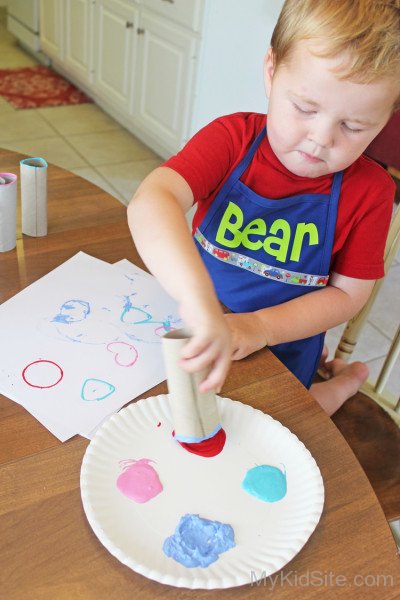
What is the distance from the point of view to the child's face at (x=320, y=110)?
0.67 meters

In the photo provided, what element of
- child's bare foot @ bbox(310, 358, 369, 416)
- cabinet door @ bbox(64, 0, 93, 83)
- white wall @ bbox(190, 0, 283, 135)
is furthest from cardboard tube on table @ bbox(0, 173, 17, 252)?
cabinet door @ bbox(64, 0, 93, 83)

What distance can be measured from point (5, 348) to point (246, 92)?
1.78 metres

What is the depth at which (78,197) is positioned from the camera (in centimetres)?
103

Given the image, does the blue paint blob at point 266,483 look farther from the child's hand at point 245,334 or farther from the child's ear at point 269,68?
the child's ear at point 269,68

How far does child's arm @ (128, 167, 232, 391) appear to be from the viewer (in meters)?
0.52

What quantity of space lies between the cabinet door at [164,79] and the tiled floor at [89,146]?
0.60 ft

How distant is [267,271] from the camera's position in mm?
896

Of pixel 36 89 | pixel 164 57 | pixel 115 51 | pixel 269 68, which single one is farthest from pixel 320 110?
pixel 36 89

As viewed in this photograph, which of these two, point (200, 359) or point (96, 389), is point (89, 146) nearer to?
point (96, 389)

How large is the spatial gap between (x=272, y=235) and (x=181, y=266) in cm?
33

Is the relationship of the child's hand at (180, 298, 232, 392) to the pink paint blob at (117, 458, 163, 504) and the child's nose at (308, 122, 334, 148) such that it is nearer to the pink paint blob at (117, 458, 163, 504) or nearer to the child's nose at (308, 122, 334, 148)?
the pink paint blob at (117, 458, 163, 504)

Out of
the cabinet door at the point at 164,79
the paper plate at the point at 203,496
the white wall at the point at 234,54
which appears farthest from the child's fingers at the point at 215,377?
the cabinet door at the point at 164,79

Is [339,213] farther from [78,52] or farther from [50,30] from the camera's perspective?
[50,30]

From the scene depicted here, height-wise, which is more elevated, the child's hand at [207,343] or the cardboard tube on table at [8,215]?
the child's hand at [207,343]
